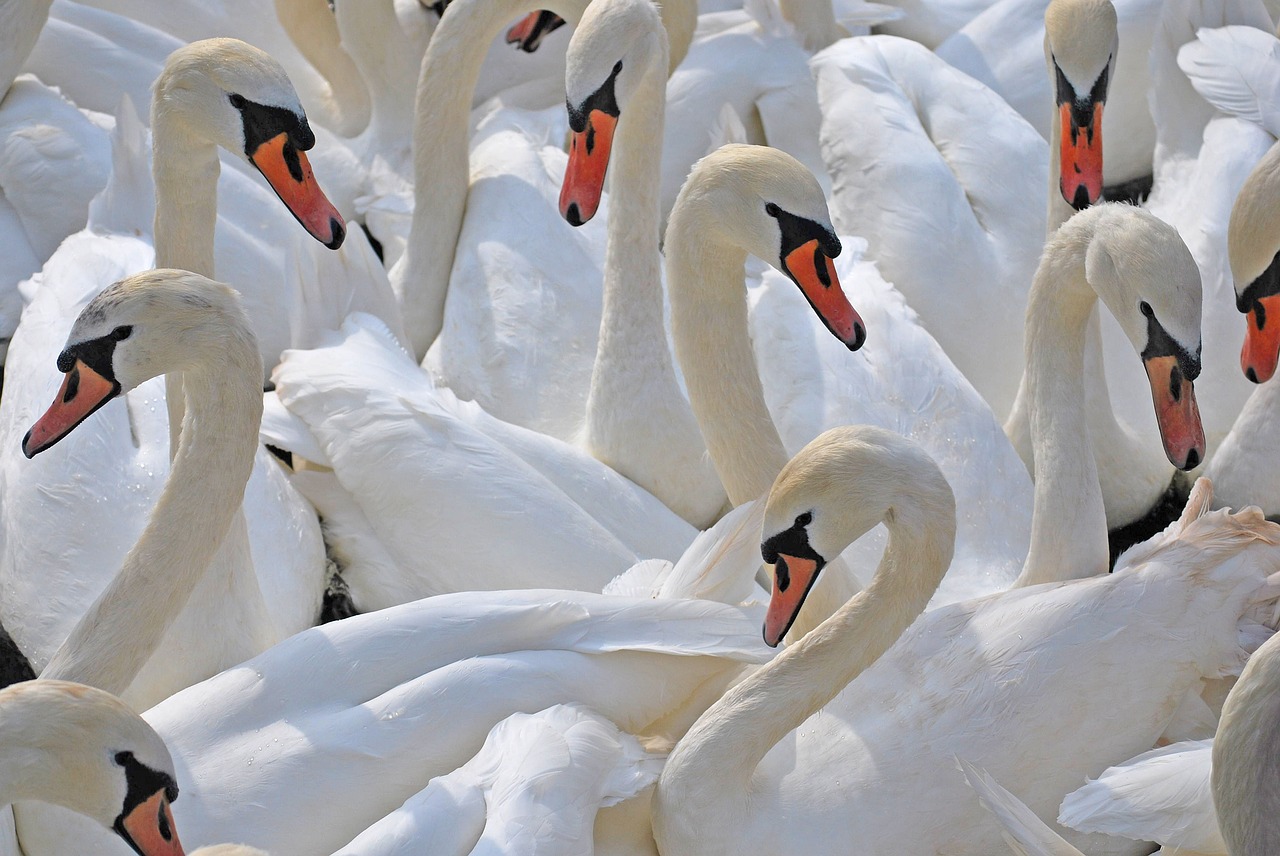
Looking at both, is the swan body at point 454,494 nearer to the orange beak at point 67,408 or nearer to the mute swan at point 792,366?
the mute swan at point 792,366

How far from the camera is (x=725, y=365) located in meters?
3.94

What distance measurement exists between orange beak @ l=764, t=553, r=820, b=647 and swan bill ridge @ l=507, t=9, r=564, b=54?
110 inches

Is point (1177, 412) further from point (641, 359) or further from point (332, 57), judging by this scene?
point (332, 57)

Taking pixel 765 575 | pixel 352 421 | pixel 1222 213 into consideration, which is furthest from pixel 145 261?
pixel 1222 213

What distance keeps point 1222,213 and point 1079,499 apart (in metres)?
1.38

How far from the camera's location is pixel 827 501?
3.20 metres

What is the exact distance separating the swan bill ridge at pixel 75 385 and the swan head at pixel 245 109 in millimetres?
591

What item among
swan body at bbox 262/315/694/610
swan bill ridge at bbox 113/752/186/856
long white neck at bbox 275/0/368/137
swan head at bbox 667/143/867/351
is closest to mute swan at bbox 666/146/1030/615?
swan head at bbox 667/143/867/351

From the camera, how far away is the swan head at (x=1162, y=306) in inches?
137

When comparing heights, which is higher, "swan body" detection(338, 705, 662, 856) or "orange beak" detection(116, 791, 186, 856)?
"orange beak" detection(116, 791, 186, 856)

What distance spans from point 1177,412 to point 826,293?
2.42 ft

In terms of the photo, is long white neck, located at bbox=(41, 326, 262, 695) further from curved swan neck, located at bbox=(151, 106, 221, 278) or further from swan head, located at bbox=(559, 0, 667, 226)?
swan head, located at bbox=(559, 0, 667, 226)

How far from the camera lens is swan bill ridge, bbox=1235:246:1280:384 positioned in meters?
3.87

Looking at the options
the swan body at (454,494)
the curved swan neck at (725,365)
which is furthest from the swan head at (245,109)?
the curved swan neck at (725,365)
